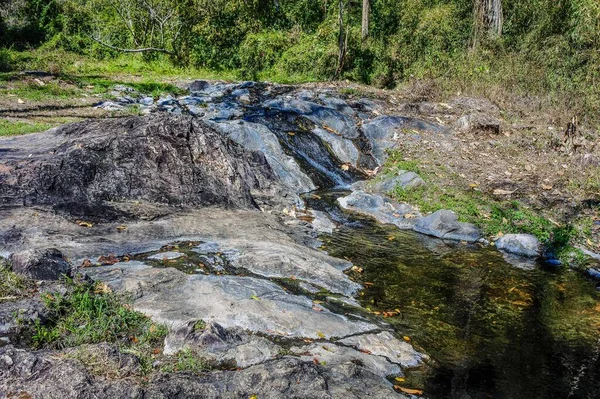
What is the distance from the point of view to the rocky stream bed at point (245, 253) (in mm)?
3723

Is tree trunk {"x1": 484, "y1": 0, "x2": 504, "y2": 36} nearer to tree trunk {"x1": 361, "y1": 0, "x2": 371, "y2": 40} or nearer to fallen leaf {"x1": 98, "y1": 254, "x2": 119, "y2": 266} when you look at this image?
tree trunk {"x1": 361, "y1": 0, "x2": 371, "y2": 40}

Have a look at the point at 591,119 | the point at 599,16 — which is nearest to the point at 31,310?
the point at 591,119

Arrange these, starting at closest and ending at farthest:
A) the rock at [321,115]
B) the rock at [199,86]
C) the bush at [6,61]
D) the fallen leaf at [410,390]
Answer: the fallen leaf at [410,390] < the rock at [321,115] < the rock at [199,86] < the bush at [6,61]

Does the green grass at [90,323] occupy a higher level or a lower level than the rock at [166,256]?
higher

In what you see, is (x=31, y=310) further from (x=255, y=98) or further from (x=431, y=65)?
(x=431, y=65)

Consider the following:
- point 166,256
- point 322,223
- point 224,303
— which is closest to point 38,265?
point 166,256

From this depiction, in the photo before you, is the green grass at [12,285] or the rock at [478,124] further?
the rock at [478,124]

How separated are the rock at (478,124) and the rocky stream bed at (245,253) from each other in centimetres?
205

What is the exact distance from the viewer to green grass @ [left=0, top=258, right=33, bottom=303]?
4230 millimetres

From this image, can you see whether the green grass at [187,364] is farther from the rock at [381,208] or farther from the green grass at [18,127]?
the green grass at [18,127]

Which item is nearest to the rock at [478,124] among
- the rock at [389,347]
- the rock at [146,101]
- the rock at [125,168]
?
the rock at [125,168]

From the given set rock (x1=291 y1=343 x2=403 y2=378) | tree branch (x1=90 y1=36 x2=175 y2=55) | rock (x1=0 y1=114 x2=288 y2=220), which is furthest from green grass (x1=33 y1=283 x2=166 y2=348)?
tree branch (x1=90 y1=36 x2=175 y2=55)

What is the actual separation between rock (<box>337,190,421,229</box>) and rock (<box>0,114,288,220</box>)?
126 centimetres

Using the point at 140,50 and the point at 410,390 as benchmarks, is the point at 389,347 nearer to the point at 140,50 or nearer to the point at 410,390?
the point at 410,390
